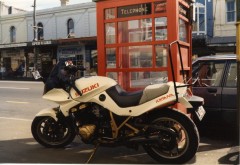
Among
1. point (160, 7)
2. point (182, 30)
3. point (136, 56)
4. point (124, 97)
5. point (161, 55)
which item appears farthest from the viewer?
point (182, 30)

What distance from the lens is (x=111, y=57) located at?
18.9ft

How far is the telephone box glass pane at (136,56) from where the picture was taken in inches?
215

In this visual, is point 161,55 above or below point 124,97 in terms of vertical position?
above

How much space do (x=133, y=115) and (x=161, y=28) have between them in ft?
4.95

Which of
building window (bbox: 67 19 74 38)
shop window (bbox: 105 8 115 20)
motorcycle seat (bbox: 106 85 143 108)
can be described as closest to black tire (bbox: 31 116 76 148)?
motorcycle seat (bbox: 106 85 143 108)

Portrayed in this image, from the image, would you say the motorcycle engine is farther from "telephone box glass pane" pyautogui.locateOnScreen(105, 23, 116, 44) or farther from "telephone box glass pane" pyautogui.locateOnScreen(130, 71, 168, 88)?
"telephone box glass pane" pyautogui.locateOnScreen(105, 23, 116, 44)

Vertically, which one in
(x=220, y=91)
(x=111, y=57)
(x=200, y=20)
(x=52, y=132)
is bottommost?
(x=52, y=132)

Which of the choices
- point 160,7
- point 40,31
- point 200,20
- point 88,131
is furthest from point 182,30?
point 40,31

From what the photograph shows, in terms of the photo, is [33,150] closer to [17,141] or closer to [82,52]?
[17,141]

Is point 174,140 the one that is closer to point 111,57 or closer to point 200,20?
point 111,57

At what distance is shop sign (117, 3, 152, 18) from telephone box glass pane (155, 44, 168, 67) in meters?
0.58

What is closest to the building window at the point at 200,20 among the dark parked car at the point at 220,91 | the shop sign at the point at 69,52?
the shop sign at the point at 69,52

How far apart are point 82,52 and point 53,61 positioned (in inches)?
151

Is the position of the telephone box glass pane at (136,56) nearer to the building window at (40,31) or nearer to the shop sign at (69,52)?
the shop sign at (69,52)
